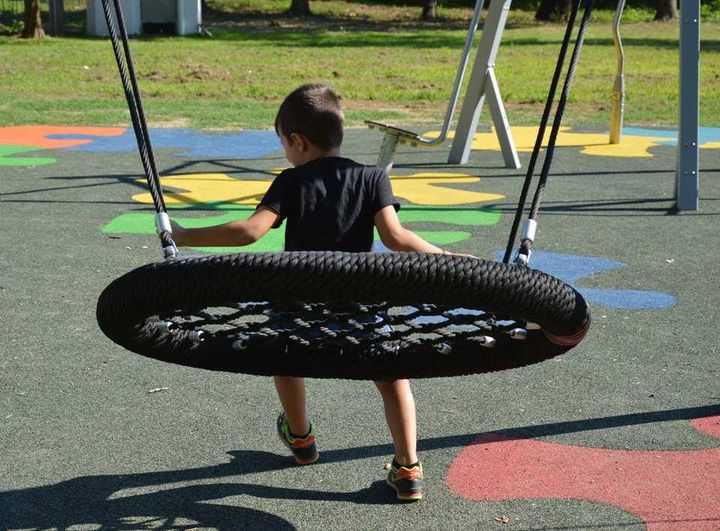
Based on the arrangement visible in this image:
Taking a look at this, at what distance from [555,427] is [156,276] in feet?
6.43

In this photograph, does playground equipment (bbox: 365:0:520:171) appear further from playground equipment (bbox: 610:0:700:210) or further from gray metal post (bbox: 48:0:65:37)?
gray metal post (bbox: 48:0:65:37)

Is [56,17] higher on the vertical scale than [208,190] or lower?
lower

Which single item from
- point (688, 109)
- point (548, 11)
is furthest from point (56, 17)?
point (688, 109)

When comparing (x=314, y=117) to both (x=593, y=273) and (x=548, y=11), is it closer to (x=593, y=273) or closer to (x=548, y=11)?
(x=593, y=273)

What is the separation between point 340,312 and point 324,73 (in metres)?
16.6

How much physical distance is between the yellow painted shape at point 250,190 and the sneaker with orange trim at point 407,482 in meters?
4.78

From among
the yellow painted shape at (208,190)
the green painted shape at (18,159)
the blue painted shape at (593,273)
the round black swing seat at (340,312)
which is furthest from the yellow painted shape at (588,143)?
the round black swing seat at (340,312)

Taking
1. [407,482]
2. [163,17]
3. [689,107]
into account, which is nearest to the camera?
[407,482]

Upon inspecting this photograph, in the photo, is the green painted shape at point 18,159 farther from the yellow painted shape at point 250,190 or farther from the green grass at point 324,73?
the green grass at point 324,73

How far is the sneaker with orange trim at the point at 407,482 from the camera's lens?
10.0 ft

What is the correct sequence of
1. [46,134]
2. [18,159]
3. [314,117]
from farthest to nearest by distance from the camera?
[46,134] < [18,159] < [314,117]

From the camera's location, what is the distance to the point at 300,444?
3.27m

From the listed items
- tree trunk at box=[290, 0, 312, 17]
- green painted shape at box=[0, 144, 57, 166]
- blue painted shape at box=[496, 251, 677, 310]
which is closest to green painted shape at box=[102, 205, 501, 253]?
blue painted shape at box=[496, 251, 677, 310]

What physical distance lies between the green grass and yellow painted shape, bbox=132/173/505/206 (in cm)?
329
